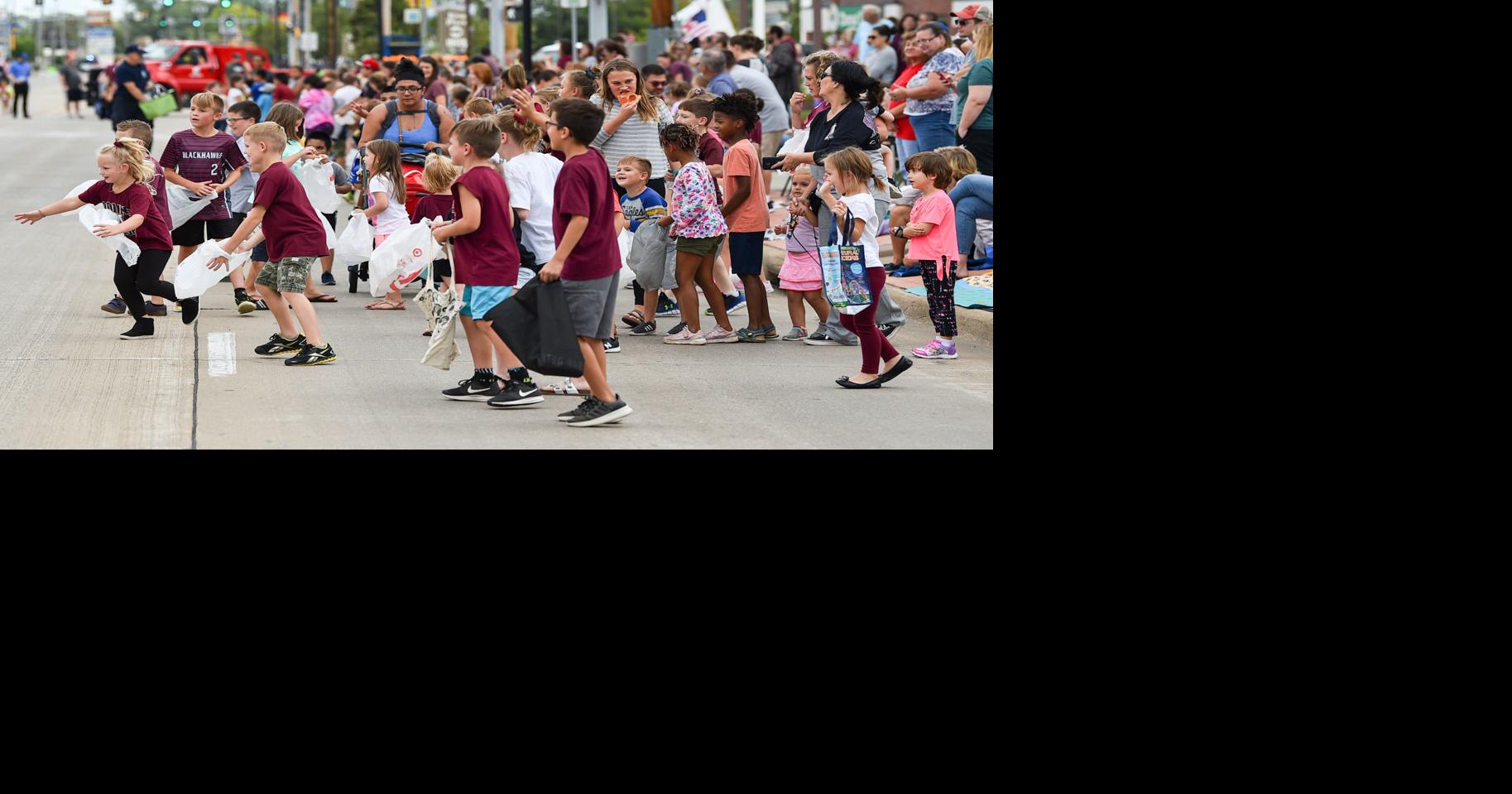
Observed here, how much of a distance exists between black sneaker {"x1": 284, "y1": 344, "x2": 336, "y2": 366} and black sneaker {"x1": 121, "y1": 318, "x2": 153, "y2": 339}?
1377 millimetres

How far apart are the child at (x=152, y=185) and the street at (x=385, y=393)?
11 centimetres

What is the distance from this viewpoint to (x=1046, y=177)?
4.99 metres

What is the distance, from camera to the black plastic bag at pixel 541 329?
7023 mm

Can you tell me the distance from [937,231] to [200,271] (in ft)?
13.2

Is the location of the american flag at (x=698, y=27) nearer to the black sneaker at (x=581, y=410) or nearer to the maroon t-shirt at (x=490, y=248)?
the maroon t-shirt at (x=490, y=248)

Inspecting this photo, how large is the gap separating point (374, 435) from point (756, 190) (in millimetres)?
3324

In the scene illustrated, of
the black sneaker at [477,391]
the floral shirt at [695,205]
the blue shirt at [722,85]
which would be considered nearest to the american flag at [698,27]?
the blue shirt at [722,85]

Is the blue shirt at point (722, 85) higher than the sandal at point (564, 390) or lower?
higher

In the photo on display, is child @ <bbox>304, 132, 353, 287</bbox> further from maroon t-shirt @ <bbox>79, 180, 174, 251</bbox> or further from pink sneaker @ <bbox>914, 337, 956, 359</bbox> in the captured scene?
pink sneaker @ <bbox>914, 337, 956, 359</bbox>

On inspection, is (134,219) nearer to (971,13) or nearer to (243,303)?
(243,303)

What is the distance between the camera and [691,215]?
9281 mm

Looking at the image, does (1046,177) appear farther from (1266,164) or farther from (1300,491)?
(1300,491)

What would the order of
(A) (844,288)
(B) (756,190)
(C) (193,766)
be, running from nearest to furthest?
(C) (193,766) < (A) (844,288) < (B) (756,190)

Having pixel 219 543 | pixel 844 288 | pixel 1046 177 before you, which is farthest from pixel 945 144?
pixel 219 543
